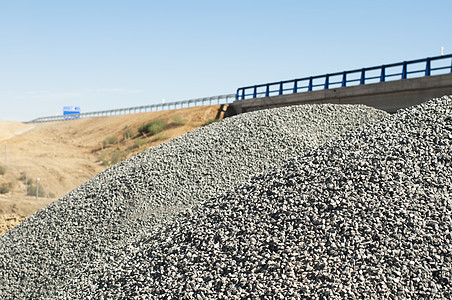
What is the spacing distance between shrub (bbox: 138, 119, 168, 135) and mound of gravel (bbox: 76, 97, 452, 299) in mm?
26020

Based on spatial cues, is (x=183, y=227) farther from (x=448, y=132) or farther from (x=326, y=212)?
(x=448, y=132)

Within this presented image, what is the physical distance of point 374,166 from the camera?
612 cm

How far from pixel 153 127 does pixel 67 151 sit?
25.9ft

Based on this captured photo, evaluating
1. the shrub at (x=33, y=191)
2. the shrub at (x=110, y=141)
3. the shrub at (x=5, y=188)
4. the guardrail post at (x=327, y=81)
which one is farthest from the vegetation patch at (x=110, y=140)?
the guardrail post at (x=327, y=81)

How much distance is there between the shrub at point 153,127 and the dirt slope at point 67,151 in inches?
20.4

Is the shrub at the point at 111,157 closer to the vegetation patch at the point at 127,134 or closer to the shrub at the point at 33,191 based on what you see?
the vegetation patch at the point at 127,134

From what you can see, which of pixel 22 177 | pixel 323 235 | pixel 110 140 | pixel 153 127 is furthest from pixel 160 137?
pixel 323 235

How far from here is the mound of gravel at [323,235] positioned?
15.8 ft

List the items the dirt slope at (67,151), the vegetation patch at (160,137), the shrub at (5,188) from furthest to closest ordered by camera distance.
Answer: the vegetation patch at (160,137) → the shrub at (5,188) → the dirt slope at (67,151)

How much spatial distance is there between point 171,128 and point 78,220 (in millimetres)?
23484

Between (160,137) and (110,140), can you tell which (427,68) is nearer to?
(160,137)

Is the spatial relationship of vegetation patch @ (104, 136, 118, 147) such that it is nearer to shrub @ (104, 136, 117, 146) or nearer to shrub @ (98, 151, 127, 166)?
shrub @ (104, 136, 117, 146)

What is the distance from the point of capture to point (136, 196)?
29.3 feet

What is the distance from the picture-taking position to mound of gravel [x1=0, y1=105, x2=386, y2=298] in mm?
7930
